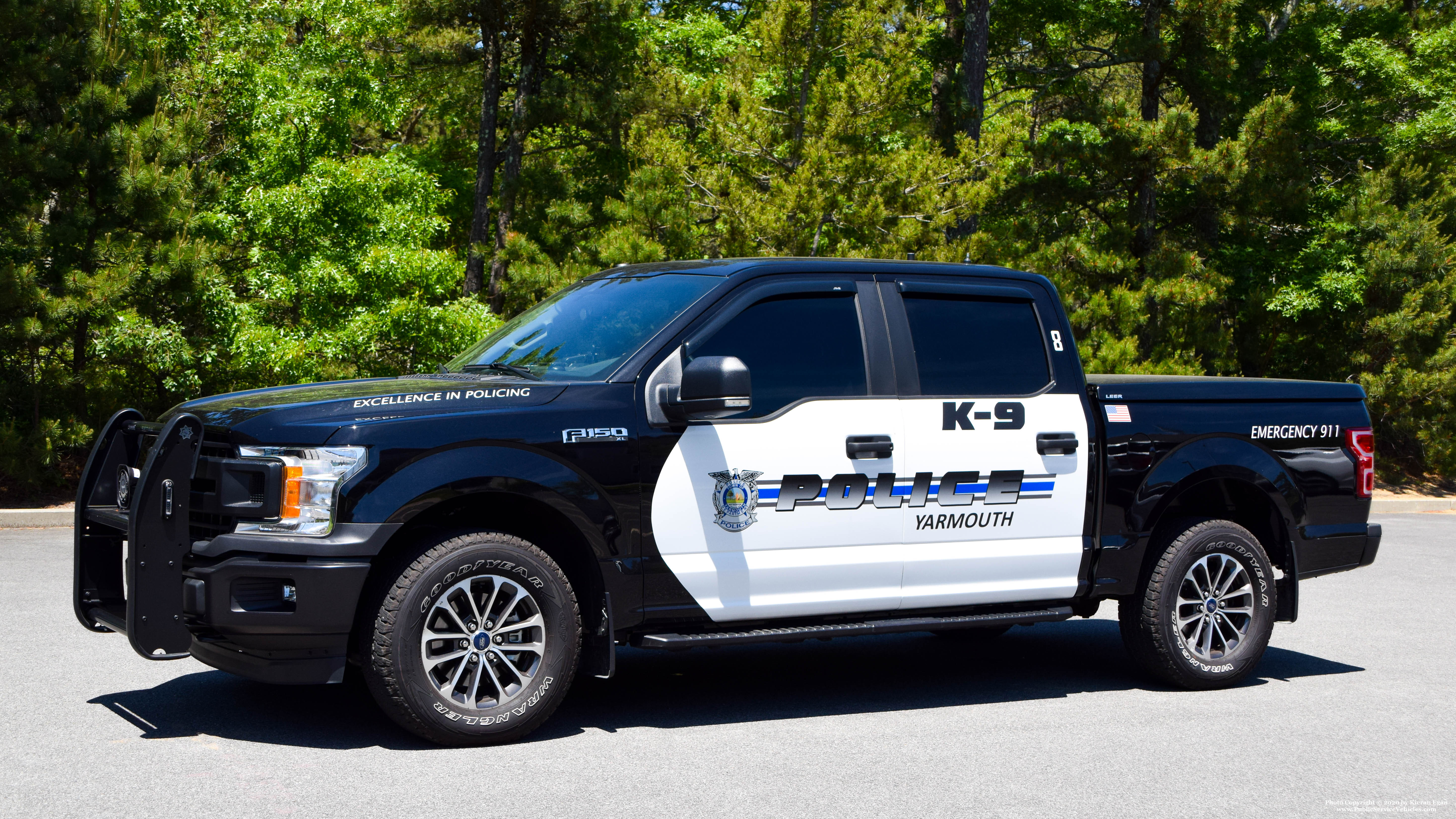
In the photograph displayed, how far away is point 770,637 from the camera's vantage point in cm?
577

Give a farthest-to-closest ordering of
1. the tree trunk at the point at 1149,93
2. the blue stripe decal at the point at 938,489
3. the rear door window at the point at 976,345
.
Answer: the tree trunk at the point at 1149,93
the rear door window at the point at 976,345
the blue stripe decal at the point at 938,489

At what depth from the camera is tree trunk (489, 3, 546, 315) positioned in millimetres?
26672

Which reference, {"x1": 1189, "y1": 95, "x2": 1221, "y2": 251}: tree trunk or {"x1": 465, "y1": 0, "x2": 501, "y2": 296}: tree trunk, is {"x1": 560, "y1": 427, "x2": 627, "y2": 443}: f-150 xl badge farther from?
{"x1": 1189, "y1": 95, "x2": 1221, "y2": 251}: tree trunk

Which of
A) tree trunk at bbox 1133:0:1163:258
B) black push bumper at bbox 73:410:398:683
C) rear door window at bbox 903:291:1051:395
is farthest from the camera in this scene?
tree trunk at bbox 1133:0:1163:258

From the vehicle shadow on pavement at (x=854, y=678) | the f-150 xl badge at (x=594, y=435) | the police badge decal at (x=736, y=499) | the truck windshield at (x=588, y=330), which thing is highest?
the truck windshield at (x=588, y=330)

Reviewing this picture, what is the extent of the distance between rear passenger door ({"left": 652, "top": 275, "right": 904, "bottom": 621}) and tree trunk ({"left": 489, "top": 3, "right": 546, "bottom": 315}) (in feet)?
66.9

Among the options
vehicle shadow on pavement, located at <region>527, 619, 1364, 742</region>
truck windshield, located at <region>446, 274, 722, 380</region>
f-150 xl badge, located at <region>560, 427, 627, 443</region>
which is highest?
truck windshield, located at <region>446, 274, 722, 380</region>

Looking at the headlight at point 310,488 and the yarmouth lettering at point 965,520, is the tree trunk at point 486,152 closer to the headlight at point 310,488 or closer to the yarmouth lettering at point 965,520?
the yarmouth lettering at point 965,520

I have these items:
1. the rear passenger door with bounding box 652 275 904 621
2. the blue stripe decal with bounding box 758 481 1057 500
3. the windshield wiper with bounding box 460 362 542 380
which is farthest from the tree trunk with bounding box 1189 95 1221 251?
the windshield wiper with bounding box 460 362 542 380

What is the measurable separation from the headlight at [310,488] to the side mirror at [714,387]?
1.37m

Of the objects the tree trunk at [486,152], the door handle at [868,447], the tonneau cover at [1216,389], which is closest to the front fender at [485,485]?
the door handle at [868,447]

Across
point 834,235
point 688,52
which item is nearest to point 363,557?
point 834,235

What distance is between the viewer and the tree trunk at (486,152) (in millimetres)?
27375

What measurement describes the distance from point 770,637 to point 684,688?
1240 mm
